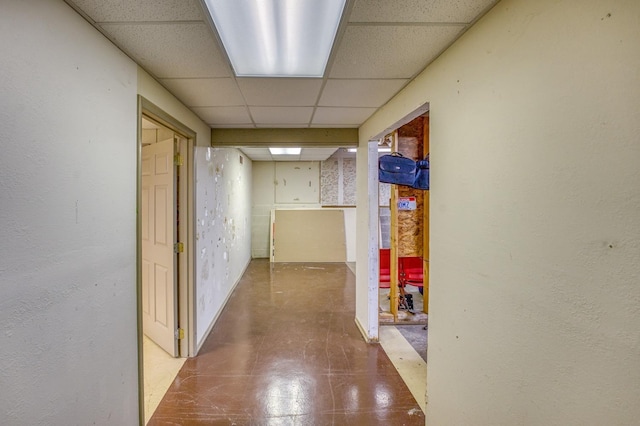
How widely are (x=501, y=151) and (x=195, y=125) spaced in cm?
252

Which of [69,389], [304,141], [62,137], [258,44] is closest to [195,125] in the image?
[304,141]

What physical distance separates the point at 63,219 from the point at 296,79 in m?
1.43

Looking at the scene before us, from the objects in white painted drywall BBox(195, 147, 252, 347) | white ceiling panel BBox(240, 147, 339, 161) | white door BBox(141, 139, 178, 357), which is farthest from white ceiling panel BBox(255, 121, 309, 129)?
white ceiling panel BBox(240, 147, 339, 161)

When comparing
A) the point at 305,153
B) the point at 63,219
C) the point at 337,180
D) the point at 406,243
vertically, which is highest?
the point at 305,153

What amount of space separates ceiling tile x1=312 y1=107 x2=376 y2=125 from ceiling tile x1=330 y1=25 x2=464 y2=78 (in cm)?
76

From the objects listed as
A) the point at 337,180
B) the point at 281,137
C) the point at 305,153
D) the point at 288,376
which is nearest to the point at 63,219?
the point at 288,376

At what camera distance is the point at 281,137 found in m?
3.30

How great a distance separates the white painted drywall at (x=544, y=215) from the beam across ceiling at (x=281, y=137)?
71.7 inches

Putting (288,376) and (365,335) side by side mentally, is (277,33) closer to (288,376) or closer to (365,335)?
(288,376)

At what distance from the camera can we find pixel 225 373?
8.29ft

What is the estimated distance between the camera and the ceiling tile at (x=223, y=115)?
2558 millimetres

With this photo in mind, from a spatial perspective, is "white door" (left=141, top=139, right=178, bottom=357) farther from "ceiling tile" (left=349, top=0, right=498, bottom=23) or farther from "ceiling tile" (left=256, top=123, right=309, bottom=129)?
"ceiling tile" (left=349, top=0, right=498, bottom=23)

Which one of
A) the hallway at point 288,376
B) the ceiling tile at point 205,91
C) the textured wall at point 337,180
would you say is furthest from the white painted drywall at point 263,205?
the ceiling tile at point 205,91

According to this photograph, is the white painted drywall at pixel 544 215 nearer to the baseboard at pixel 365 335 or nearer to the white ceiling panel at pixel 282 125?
the baseboard at pixel 365 335
